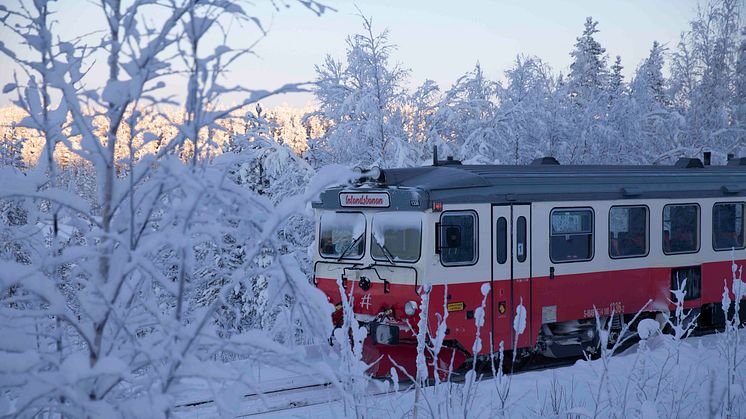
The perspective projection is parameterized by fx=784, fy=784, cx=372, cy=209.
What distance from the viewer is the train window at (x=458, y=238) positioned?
31.8ft

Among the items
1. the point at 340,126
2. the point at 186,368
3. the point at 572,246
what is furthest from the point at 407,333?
the point at 340,126

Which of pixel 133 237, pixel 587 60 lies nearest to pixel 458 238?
pixel 133 237

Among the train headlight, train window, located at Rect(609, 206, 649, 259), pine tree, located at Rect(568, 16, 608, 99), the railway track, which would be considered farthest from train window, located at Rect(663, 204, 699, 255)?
pine tree, located at Rect(568, 16, 608, 99)

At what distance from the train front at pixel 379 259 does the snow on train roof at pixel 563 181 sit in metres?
0.36

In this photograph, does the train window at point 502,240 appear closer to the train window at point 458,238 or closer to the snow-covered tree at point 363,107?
the train window at point 458,238

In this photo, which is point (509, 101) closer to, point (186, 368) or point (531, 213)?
point (531, 213)

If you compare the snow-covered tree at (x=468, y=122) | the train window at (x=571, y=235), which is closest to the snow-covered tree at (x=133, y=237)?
the train window at (x=571, y=235)

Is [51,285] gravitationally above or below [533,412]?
above

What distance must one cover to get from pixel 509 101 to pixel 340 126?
19.6 feet

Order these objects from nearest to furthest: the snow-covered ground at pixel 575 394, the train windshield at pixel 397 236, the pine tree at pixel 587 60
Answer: the snow-covered ground at pixel 575 394 < the train windshield at pixel 397 236 < the pine tree at pixel 587 60

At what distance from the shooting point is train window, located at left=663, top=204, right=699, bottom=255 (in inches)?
470

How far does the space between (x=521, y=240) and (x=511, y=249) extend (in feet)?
0.72

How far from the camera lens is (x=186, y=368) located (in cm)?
262

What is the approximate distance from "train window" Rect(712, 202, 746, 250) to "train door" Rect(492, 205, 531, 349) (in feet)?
13.3
